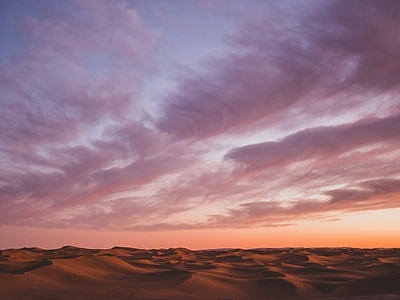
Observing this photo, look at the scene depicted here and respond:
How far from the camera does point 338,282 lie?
13875 millimetres

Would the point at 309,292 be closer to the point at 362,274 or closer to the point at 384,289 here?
the point at 384,289

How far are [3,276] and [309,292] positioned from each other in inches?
→ 362

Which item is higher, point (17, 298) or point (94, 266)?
point (94, 266)

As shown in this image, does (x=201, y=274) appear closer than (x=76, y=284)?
No

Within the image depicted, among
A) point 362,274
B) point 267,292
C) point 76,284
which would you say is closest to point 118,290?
point 76,284

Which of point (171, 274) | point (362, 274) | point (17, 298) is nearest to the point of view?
point (17, 298)

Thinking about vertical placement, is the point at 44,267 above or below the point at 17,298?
above

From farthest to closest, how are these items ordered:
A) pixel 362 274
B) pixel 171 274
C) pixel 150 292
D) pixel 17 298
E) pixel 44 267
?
pixel 362 274 → pixel 171 274 → pixel 44 267 → pixel 150 292 → pixel 17 298

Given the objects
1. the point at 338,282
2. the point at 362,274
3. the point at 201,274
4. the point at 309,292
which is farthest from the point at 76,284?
the point at 362,274

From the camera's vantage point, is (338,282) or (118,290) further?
(338,282)

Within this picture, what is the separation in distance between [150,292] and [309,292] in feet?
16.4

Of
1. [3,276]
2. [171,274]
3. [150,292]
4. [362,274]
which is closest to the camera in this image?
[150,292]

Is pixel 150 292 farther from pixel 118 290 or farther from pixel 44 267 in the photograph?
pixel 44 267

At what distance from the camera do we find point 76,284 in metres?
12.6
